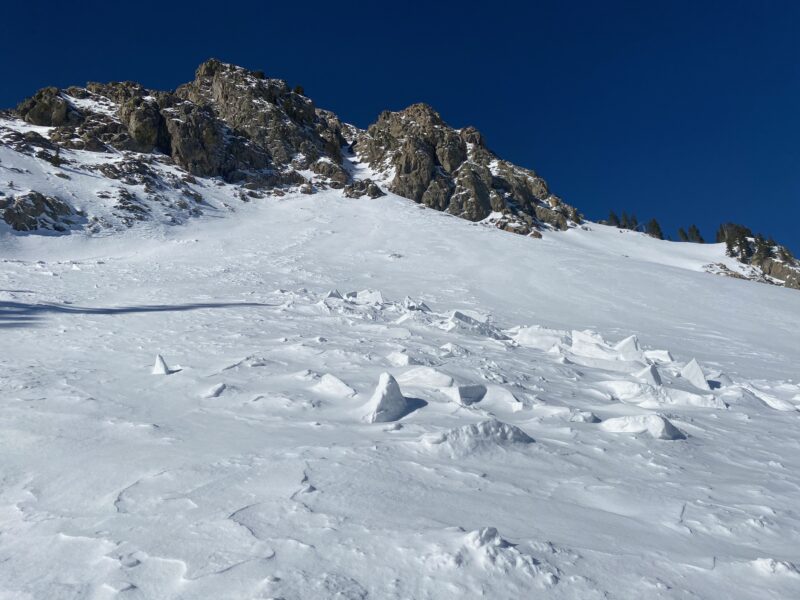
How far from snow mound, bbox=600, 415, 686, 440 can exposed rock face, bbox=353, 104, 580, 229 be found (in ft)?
210

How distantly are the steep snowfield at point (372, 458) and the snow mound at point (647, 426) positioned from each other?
0.9 inches

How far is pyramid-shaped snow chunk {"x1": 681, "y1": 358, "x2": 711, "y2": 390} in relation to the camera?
862cm

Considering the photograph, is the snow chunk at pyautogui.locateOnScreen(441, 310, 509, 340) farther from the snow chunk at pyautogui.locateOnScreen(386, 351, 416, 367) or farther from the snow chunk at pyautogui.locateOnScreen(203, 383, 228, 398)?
the snow chunk at pyautogui.locateOnScreen(203, 383, 228, 398)

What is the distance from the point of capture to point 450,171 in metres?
76.2

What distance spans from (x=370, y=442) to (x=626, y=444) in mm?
2706

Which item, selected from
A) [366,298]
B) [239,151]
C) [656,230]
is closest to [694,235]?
[656,230]

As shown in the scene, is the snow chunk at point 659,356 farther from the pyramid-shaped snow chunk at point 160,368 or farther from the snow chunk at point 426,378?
the pyramid-shaped snow chunk at point 160,368

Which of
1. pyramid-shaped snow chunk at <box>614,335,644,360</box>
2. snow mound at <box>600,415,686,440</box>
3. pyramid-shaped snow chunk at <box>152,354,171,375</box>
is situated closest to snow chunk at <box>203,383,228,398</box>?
pyramid-shaped snow chunk at <box>152,354,171,375</box>

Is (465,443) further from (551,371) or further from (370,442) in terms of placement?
(551,371)

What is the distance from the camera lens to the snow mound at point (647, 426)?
552 cm

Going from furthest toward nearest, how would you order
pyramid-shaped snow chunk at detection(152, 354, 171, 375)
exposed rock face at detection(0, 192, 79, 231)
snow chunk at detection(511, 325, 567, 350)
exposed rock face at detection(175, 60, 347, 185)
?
exposed rock face at detection(175, 60, 347, 185) → exposed rock face at detection(0, 192, 79, 231) → snow chunk at detection(511, 325, 567, 350) → pyramid-shaped snow chunk at detection(152, 354, 171, 375)

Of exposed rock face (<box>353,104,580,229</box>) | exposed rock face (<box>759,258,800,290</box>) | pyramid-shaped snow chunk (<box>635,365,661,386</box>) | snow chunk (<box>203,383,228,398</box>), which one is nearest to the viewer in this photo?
snow chunk (<box>203,383,228,398</box>)

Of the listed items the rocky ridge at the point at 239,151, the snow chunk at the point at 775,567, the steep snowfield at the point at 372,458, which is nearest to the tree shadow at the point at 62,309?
the steep snowfield at the point at 372,458

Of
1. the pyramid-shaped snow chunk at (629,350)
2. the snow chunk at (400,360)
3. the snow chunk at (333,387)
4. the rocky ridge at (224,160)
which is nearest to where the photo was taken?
the snow chunk at (333,387)
